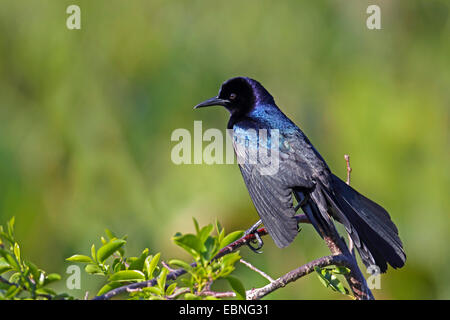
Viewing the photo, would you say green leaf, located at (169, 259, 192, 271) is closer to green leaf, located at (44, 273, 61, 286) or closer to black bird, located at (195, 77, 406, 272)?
green leaf, located at (44, 273, 61, 286)

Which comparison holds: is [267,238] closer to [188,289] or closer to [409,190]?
[409,190]

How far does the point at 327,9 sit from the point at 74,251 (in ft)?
11.1

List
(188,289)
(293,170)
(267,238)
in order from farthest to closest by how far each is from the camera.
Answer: (267,238)
(293,170)
(188,289)

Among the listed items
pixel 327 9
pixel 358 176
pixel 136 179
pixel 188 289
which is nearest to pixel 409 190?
pixel 358 176

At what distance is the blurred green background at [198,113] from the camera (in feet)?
16.7

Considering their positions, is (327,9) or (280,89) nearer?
(280,89)

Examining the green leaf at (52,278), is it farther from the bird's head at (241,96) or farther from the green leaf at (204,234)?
the bird's head at (241,96)

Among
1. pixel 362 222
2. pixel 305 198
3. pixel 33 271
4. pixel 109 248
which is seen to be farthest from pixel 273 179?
pixel 33 271

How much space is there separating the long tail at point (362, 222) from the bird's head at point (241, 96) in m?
1.00

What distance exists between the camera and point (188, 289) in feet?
5.87

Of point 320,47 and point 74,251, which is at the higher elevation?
point 320,47

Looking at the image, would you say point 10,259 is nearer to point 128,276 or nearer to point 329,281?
point 128,276

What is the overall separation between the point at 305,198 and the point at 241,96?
1.17m

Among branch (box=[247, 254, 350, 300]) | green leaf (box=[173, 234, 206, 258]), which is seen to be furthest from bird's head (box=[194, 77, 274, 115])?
green leaf (box=[173, 234, 206, 258])
